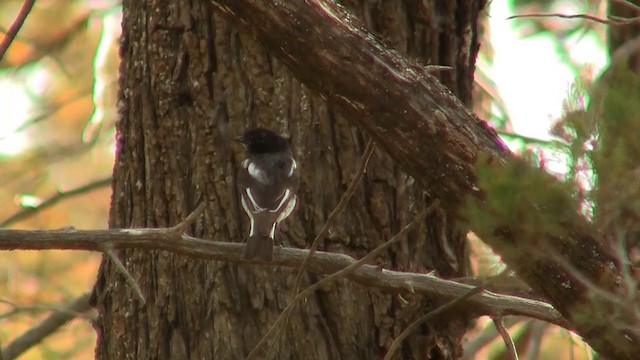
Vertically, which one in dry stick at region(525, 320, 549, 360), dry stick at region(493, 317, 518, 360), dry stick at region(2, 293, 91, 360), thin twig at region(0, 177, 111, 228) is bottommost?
dry stick at region(493, 317, 518, 360)

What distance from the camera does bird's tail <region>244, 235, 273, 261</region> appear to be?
450 cm

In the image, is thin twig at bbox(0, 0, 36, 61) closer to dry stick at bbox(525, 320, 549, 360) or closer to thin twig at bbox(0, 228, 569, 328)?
thin twig at bbox(0, 228, 569, 328)

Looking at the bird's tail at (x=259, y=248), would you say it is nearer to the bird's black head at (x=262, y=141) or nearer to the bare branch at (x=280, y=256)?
the bare branch at (x=280, y=256)

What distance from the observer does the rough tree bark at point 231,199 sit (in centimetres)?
531

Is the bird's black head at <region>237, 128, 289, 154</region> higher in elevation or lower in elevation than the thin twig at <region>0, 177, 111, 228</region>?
lower

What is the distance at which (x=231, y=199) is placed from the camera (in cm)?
547

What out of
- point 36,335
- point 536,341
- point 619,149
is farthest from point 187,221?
point 536,341

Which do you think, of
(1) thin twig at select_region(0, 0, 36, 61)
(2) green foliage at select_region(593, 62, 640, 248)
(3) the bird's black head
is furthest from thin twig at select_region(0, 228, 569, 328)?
(2) green foliage at select_region(593, 62, 640, 248)

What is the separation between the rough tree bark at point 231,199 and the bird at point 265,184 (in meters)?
0.06

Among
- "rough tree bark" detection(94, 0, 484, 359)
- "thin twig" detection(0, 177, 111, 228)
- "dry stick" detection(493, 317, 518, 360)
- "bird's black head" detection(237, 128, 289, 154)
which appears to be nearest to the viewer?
"dry stick" detection(493, 317, 518, 360)

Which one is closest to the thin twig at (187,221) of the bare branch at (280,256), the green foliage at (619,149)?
the bare branch at (280,256)

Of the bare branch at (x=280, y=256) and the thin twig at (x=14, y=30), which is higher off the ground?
the thin twig at (x=14, y=30)

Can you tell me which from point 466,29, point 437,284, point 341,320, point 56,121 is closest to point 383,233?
point 341,320

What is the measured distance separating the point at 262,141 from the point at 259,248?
3.70 ft
